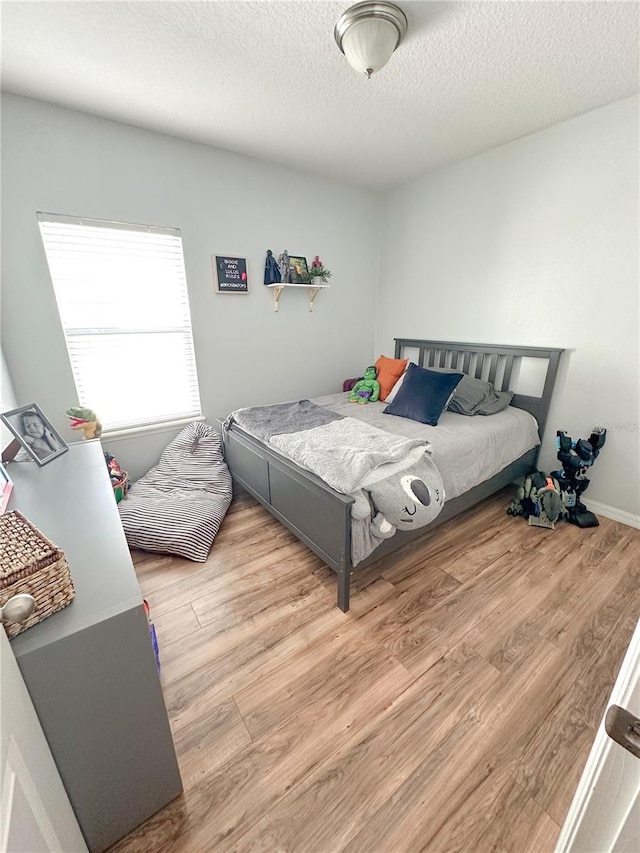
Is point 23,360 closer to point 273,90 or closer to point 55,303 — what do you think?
point 55,303

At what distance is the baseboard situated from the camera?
2.31 meters

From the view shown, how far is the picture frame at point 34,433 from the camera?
5.35 ft

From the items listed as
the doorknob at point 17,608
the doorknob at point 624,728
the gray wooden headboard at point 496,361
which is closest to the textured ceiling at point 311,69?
the gray wooden headboard at point 496,361

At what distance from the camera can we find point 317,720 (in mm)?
1217

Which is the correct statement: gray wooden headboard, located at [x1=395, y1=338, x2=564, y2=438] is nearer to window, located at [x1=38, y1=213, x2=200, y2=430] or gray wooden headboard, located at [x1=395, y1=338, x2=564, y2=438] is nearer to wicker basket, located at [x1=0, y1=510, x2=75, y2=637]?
window, located at [x1=38, y1=213, x2=200, y2=430]

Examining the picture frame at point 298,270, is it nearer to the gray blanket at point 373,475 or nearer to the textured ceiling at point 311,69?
the textured ceiling at point 311,69

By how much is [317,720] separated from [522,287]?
118 inches

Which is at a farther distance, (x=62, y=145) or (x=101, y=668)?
(x=62, y=145)

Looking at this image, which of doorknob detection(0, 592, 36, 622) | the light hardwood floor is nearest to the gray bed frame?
the light hardwood floor

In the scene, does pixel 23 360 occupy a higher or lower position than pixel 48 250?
lower

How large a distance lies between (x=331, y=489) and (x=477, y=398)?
1.63 metres

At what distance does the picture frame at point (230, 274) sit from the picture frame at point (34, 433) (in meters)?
1.59

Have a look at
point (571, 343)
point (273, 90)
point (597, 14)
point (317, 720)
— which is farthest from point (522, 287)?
point (317, 720)

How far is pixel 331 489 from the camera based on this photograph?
163cm
